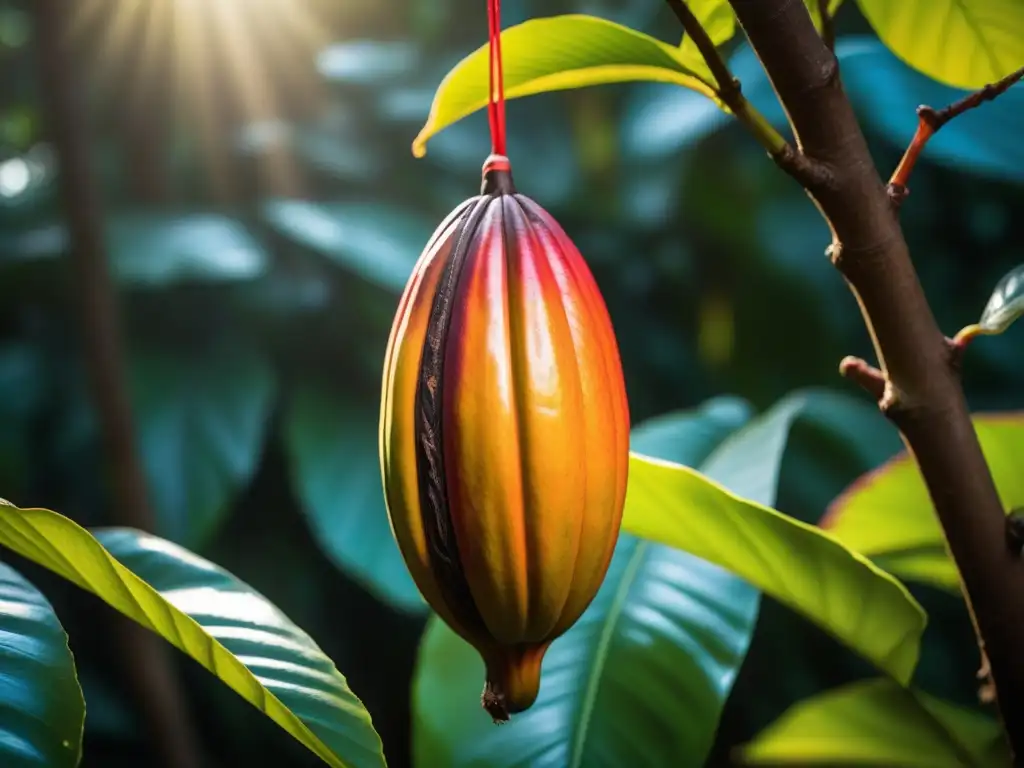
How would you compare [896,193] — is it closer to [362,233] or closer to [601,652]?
[601,652]

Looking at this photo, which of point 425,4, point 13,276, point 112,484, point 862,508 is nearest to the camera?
point 862,508

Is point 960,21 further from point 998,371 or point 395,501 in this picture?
point 998,371

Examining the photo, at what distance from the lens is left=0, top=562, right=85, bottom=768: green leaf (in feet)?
0.84

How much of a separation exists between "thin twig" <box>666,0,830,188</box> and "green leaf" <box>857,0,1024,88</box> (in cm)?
9

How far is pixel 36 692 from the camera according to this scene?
27 centimetres

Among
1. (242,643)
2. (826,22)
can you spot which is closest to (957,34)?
(826,22)

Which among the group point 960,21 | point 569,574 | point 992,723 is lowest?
point 992,723

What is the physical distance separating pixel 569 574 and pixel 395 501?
4 cm

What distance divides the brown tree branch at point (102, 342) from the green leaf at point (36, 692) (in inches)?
16.7

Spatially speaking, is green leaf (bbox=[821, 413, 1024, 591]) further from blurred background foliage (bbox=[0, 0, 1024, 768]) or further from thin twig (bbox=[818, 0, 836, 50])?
blurred background foliage (bbox=[0, 0, 1024, 768])

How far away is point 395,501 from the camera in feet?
0.77

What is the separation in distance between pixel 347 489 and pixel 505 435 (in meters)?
0.57

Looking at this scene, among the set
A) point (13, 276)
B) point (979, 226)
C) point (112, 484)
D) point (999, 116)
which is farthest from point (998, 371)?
point (13, 276)

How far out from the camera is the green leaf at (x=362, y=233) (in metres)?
0.77
